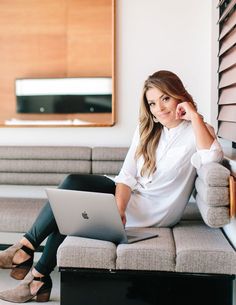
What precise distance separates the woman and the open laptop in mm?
156

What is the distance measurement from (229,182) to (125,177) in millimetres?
555

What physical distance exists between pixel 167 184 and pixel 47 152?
1206mm

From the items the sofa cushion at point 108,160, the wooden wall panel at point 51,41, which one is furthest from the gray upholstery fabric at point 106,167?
the wooden wall panel at point 51,41

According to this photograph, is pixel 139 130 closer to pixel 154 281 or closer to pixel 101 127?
pixel 154 281

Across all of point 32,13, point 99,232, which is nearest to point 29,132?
point 32,13

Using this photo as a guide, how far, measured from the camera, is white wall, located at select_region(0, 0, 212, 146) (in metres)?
3.36

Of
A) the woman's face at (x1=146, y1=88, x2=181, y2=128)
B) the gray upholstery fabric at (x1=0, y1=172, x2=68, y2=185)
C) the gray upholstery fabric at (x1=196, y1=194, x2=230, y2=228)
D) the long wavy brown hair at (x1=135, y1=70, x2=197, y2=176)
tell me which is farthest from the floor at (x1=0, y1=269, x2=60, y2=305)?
the woman's face at (x1=146, y1=88, x2=181, y2=128)

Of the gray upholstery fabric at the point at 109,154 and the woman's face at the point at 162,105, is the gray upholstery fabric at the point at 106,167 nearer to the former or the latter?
the gray upholstery fabric at the point at 109,154

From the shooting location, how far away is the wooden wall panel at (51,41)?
3.42 m

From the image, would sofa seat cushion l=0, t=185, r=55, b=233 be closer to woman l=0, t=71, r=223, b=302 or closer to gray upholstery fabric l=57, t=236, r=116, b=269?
woman l=0, t=71, r=223, b=302

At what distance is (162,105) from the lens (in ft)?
7.52

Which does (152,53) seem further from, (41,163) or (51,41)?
(41,163)

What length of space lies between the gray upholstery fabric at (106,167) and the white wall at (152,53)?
287 millimetres

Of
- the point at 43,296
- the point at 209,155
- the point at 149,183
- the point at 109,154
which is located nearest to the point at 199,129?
the point at 209,155
